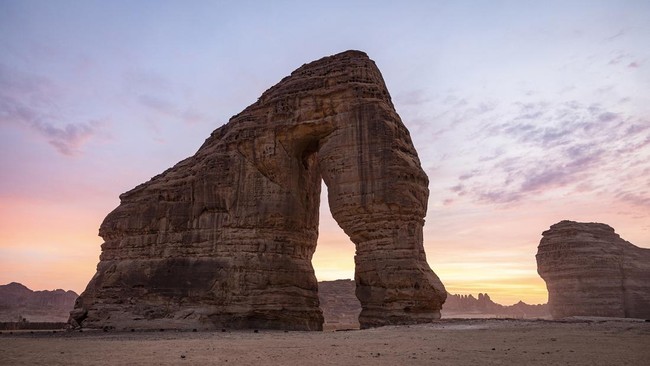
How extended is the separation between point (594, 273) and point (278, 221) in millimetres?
43850

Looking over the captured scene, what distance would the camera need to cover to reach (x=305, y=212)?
31.5 meters

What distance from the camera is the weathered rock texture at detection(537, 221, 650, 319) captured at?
54.4 metres

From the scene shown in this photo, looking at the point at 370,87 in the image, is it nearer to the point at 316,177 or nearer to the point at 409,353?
the point at 316,177

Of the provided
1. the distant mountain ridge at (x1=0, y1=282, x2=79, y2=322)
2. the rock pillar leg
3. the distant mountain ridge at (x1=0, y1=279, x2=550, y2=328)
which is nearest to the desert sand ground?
the rock pillar leg

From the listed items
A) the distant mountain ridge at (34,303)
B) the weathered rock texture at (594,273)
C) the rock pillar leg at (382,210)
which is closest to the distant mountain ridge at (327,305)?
the distant mountain ridge at (34,303)

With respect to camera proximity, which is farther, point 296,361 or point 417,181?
point 417,181

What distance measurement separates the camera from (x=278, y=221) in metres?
29.5

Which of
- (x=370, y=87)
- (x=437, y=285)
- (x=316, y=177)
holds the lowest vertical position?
(x=437, y=285)

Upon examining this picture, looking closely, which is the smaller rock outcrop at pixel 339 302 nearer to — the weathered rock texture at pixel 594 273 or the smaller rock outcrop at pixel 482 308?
the weathered rock texture at pixel 594 273

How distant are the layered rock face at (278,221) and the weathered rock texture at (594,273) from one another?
39224 millimetres

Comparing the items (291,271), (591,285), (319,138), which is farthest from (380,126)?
(591,285)

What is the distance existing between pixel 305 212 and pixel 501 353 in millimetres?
21038

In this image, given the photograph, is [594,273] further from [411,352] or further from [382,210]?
[411,352]

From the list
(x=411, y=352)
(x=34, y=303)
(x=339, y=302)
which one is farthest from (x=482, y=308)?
(x=411, y=352)
